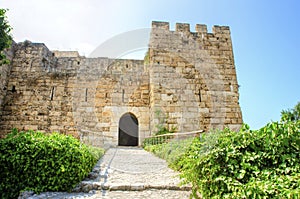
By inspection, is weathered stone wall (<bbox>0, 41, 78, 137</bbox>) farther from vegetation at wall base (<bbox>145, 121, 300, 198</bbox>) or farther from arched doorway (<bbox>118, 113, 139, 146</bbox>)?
vegetation at wall base (<bbox>145, 121, 300, 198</bbox>)

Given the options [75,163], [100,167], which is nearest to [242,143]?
[75,163]

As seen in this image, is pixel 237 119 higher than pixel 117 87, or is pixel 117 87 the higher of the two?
pixel 117 87

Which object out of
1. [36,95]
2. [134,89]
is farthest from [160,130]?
[36,95]

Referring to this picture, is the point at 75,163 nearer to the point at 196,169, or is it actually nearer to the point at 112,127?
the point at 196,169

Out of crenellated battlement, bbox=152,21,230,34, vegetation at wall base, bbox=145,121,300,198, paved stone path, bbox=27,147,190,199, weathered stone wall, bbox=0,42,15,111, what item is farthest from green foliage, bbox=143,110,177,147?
weathered stone wall, bbox=0,42,15,111

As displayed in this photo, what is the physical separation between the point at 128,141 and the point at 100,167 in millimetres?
8189

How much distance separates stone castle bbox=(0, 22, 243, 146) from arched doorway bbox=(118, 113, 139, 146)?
146cm

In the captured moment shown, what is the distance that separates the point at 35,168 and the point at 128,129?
8384mm

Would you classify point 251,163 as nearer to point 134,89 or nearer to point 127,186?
point 127,186

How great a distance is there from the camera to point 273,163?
2.48 meters

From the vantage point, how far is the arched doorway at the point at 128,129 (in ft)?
36.5

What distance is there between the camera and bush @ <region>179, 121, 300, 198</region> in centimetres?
220

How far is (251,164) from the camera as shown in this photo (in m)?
2.51

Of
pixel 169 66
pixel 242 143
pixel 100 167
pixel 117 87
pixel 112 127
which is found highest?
pixel 169 66
